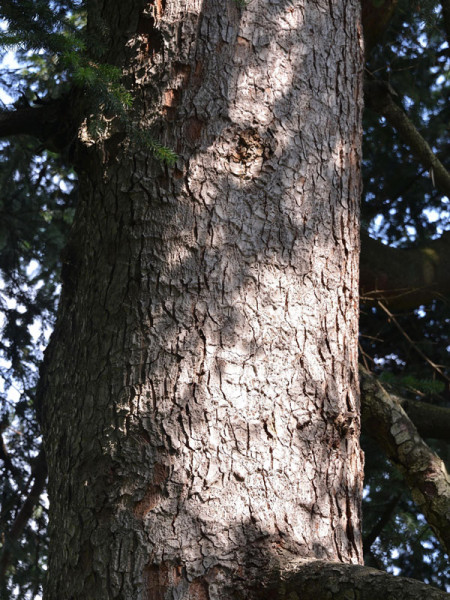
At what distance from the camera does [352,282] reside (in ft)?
5.95

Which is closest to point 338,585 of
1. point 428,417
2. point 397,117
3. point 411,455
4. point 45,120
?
point 411,455

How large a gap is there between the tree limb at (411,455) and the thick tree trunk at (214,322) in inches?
32.4

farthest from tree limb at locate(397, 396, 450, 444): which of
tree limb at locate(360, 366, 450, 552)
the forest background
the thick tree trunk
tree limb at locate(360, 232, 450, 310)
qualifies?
the thick tree trunk

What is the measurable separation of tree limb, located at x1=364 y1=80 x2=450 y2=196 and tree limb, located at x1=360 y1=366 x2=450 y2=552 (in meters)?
1.39

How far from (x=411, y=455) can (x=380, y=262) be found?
1.58 metres

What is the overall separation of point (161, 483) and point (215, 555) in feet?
0.63

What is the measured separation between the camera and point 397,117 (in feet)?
11.5

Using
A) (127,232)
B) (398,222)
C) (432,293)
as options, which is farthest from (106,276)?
(398,222)

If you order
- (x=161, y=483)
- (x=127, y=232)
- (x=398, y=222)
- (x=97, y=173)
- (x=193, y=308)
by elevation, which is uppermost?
(x=398, y=222)

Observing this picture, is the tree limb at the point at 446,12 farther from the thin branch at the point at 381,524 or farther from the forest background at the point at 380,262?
the thin branch at the point at 381,524

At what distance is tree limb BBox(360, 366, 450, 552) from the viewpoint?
2.31 metres

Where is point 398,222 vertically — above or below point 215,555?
above

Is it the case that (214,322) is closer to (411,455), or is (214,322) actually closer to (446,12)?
(411,455)

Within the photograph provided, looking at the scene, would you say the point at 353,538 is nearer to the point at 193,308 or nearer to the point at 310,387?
the point at 310,387
